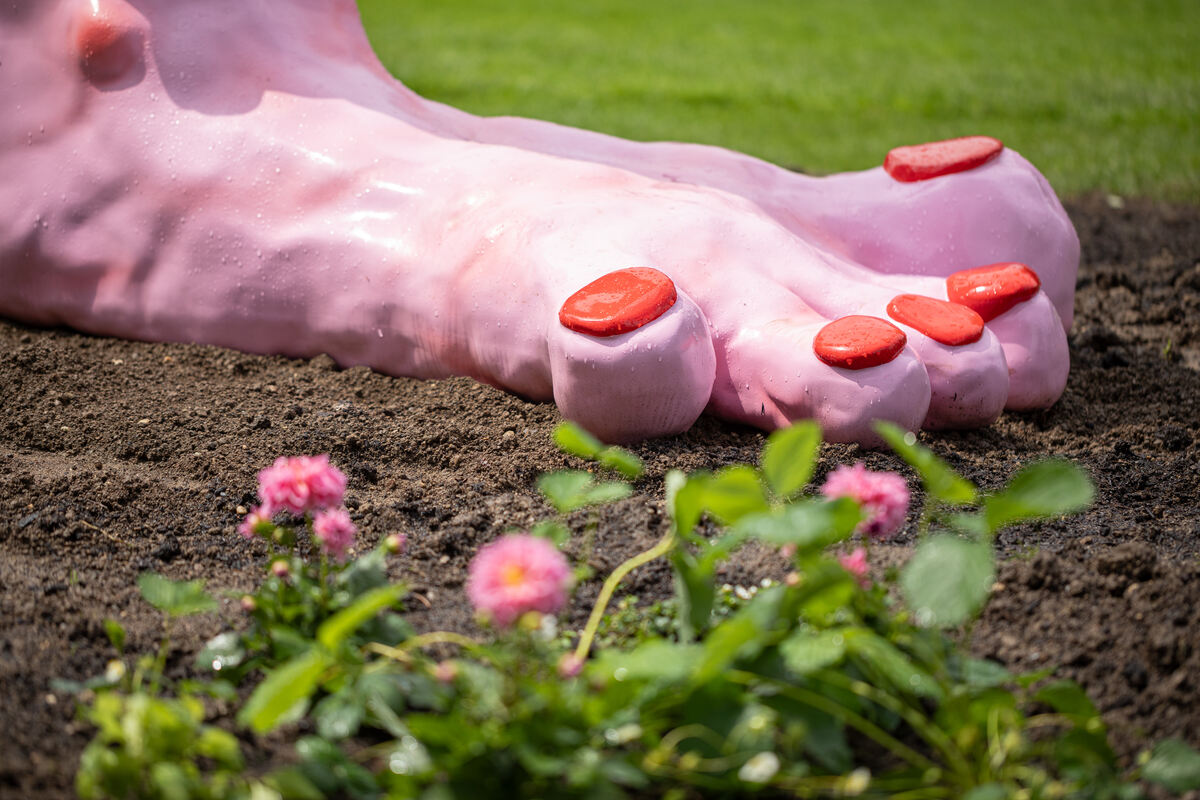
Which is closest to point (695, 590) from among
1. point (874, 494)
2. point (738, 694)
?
point (738, 694)

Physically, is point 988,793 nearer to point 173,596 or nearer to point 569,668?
point 569,668

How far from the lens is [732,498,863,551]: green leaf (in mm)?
1218

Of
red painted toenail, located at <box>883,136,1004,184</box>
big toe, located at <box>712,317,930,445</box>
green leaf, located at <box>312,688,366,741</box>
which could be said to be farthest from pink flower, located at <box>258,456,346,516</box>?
red painted toenail, located at <box>883,136,1004,184</box>

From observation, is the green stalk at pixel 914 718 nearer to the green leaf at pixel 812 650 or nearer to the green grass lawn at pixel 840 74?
the green leaf at pixel 812 650

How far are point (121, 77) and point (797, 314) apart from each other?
1.66 meters

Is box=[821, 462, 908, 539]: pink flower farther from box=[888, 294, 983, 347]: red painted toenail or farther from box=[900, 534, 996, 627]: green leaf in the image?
box=[888, 294, 983, 347]: red painted toenail

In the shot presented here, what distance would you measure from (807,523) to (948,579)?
15 centimetres

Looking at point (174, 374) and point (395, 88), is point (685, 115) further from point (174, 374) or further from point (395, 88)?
point (174, 374)

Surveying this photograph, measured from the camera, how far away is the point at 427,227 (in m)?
2.55

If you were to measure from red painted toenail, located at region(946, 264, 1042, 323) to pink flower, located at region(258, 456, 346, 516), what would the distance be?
1.41 metres

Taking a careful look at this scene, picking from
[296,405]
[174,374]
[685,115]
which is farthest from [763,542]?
[685,115]

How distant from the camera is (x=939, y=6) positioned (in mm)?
10367

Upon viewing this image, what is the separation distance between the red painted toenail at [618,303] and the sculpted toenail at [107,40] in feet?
4.29

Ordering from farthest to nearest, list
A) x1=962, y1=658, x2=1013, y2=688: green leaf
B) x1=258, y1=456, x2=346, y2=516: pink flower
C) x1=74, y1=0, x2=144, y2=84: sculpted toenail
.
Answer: x1=74, y1=0, x2=144, y2=84: sculpted toenail < x1=258, y1=456, x2=346, y2=516: pink flower < x1=962, y1=658, x2=1013, y2=688: green leaf
